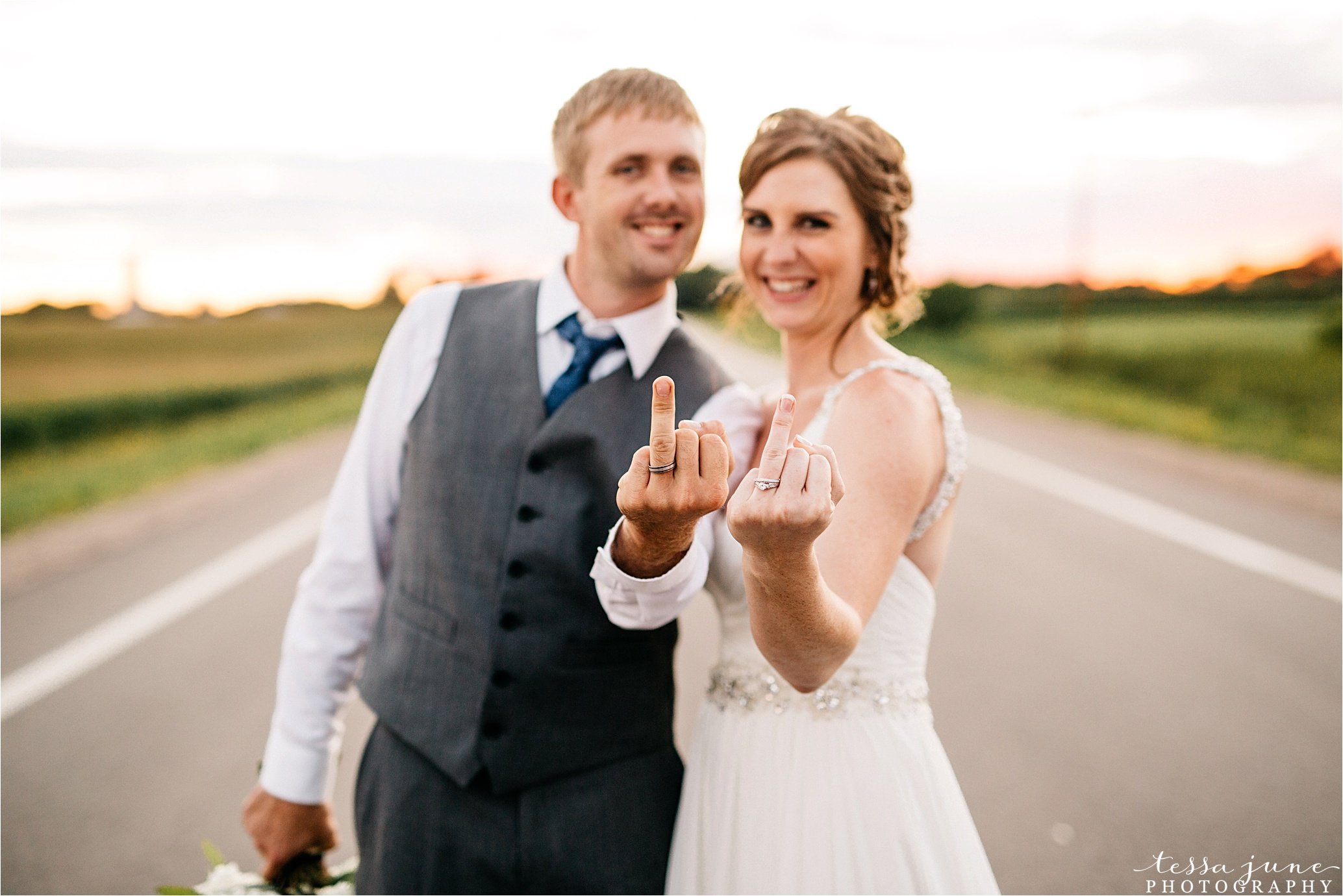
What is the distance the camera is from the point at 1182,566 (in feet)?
19.3

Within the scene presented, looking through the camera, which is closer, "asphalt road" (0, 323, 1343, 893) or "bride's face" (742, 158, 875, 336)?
"bride's face" (742, 158, 875, 336)

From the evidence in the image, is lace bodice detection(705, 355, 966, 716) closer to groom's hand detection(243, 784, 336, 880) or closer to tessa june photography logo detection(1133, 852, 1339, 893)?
groom's hand detection(243, 784, 336, 880)

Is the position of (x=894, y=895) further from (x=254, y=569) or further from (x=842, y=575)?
(x=254, y=569)

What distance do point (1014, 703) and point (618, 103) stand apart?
3.35m

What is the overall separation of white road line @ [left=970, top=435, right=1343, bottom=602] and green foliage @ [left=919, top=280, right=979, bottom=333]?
28273mm

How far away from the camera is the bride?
162cm

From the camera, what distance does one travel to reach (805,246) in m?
1.87

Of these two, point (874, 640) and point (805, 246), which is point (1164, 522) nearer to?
point (874, 640)

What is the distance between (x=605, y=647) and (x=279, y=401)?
19.4 metres

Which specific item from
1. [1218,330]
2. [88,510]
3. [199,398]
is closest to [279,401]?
[199,398]

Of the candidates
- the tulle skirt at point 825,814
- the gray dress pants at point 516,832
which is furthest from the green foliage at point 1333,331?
the gray dress pants at point 516,832

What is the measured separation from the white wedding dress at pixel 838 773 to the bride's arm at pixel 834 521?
95 mm

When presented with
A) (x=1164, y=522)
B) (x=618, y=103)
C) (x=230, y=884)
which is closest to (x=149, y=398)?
(x=1164, y=522)

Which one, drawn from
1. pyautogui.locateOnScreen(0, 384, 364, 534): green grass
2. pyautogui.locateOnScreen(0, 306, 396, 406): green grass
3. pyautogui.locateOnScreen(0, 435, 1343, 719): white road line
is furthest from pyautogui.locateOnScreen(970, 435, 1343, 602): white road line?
pyautogui.locateOnScreen(0, 306, 396, 406): green grass
